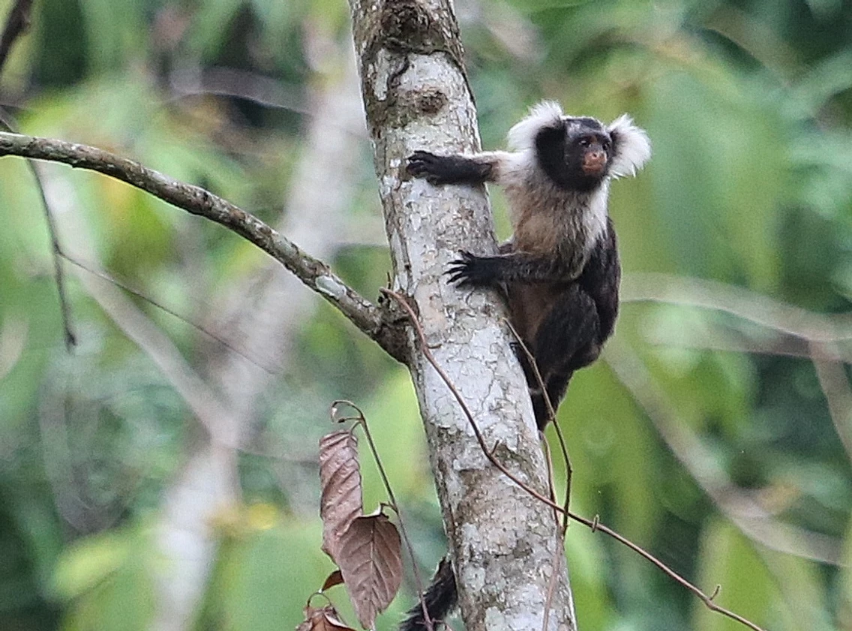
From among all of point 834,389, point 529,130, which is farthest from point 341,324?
point 529,130

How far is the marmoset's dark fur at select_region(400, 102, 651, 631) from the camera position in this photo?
136 inches

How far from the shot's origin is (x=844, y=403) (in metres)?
6.38

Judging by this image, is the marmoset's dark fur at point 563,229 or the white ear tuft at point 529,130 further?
the white ear tuft at point 529,130

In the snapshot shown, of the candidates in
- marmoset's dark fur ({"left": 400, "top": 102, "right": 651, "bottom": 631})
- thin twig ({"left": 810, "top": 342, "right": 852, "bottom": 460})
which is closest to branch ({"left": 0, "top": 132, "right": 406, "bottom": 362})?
marmoset's dark fur ({"left": 400, "top": 102, "right": 651, "bottom": 631})

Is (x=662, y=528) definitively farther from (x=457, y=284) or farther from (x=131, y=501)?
(x=457, y=284)

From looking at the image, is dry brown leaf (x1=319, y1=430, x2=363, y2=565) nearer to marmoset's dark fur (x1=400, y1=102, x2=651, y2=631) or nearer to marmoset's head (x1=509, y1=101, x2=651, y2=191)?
marmoset's dark fur (x1=400, y1=102, x2=651, y2=631)

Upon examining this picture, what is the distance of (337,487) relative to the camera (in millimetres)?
2213

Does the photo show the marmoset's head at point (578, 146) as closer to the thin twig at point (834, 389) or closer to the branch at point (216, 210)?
the branch at point (216, 210)

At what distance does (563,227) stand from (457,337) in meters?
1.33

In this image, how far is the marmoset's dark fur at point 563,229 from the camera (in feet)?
11.4

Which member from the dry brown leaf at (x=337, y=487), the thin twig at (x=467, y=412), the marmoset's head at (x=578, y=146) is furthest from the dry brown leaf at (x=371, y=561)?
the marmoset's head at (x=578, y=146)

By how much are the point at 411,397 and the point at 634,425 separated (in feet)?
3.29

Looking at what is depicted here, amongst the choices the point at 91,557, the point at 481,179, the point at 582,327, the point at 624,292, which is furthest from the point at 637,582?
the point at 481,179

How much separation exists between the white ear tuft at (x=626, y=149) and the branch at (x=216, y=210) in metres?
1.54
